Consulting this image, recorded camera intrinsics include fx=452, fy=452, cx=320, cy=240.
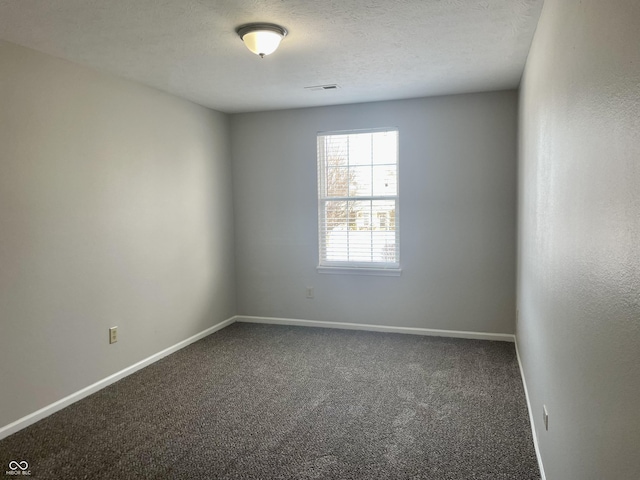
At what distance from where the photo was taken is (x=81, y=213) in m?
3.16

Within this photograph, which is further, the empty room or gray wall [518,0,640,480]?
the empty room

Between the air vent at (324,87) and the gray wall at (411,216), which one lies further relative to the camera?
the gray wall at (411,216)

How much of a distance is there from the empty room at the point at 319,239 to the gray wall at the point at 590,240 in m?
0.01

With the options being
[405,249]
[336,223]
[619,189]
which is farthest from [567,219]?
[336,223]

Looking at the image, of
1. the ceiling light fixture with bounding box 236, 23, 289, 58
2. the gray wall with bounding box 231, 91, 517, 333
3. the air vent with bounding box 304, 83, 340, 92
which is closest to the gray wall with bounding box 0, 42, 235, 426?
the gray wall with bounding box 231, 91, 517, 333

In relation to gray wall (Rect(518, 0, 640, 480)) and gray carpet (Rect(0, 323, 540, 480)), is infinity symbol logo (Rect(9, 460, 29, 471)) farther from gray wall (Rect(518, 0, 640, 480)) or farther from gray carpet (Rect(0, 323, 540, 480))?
gray wall (Rect(518, 0, 640, 480))

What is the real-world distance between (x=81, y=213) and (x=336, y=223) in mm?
2433

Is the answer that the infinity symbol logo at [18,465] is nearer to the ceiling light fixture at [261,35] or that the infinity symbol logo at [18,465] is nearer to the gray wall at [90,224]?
the gray wall at [90,224]

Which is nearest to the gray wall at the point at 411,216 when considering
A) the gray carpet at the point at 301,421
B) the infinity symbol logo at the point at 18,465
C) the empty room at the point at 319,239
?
the empty room at the point at 319,239

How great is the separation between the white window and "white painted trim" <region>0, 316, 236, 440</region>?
5.21 feet

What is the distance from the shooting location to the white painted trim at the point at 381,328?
4.29 metres

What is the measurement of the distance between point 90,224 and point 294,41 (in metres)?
1.91

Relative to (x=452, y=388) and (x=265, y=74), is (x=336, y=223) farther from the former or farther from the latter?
(x=452, y=388)

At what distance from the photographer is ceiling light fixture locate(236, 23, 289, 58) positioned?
98.7 inches
